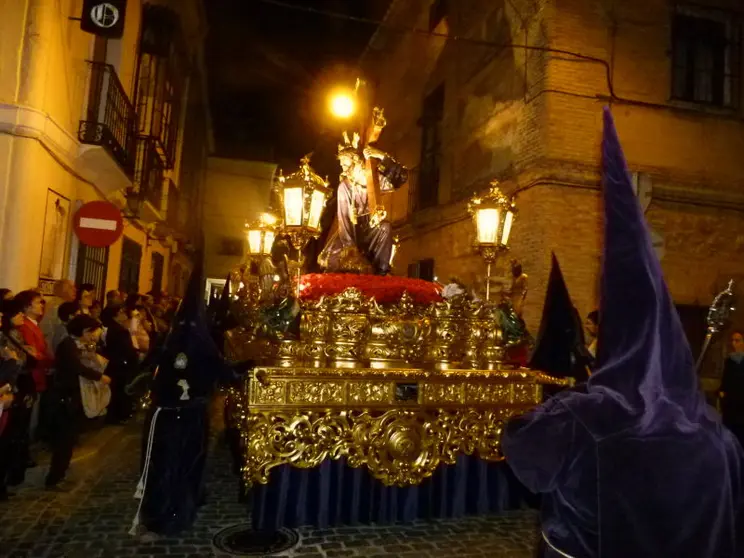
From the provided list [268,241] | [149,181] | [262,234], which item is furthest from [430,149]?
[262,234]

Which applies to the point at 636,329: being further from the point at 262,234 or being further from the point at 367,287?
the point at 262,234

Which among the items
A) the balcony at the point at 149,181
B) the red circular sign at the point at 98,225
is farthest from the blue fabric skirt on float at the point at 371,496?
the balcony at the point at 149,181

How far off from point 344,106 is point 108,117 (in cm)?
563

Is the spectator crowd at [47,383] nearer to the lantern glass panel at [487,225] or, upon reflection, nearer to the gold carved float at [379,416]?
the gold carved float at [379,416]

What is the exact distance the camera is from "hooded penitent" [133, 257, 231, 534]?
4133 millimetres

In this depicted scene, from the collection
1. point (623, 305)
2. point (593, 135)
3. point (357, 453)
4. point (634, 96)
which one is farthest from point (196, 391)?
point (634, 96)

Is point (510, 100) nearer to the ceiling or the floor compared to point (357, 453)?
nearer to the ceiling

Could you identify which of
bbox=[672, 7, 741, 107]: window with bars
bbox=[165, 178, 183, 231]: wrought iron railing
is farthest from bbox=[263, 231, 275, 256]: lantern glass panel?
bbox=[165, 178, 183, 231]: wrought iron railing

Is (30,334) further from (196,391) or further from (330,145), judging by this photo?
(330,145)

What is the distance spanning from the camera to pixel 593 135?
30.7 ft

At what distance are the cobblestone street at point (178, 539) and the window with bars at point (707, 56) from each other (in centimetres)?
915

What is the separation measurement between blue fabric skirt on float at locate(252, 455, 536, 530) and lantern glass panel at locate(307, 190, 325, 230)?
2.01 meters

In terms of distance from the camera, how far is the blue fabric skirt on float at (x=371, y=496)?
423cm

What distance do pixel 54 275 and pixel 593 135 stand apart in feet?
30.2
